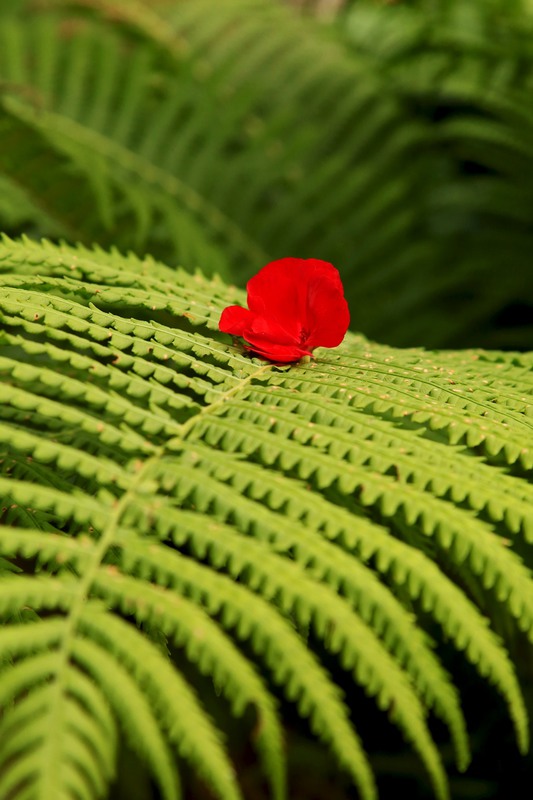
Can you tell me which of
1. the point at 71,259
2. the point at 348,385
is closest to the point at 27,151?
the point at 71,259

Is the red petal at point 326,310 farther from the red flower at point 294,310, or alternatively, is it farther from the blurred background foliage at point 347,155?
the blurred background foliage at point 347,155

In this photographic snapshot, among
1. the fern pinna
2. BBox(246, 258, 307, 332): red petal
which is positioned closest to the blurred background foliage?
BBox(246, 258, 307, 332): red petal

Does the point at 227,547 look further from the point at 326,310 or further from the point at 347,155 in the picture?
the point at 347,155

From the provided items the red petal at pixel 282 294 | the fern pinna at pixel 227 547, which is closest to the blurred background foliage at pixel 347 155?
the red petal at pixel 282 294

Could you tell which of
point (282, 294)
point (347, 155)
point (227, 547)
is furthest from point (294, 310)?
point (347, 155)

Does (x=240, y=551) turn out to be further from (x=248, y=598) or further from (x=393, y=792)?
(x=393, y=792)

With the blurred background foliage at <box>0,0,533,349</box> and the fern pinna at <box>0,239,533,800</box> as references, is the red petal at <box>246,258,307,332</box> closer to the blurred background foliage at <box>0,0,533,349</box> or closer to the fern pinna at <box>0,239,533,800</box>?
the fern pinna at <box>0,239,533,800</box>

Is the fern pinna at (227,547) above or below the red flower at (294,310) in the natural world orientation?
below
